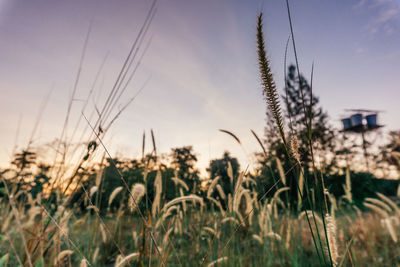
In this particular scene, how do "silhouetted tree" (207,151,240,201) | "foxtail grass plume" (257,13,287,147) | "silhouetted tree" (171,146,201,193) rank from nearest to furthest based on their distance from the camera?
"foxtail grass plume" (257,13,287,147)
"silhouetted tree" (207,151,240,201)
"silhouetted tree" (171,146,201,193)

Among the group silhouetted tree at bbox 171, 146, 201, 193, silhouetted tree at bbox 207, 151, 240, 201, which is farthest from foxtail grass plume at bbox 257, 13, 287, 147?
silhouetted tree at bbox 171, 146, 201, 193

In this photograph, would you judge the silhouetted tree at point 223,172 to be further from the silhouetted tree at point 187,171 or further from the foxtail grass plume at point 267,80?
the foxtail grass plume at point 267,80

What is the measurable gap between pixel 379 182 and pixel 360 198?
164 centimetres

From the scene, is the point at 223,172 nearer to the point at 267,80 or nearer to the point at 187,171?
the point at 187,171

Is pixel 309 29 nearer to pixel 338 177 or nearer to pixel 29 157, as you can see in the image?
pixel 29 157

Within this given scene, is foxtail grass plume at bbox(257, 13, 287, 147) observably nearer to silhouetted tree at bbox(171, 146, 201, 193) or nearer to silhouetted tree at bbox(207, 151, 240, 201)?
silhouetted tree at bbox(207, 151, 240, 201)

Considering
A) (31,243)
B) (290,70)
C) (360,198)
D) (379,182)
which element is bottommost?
(360,198)

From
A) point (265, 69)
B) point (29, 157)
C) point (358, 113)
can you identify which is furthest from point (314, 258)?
point (358, 113)

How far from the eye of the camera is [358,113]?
1778 cm

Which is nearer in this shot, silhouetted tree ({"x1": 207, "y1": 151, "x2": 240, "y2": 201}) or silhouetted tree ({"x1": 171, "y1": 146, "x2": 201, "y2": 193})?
silhouetted tree ({"x1": 207, "y1": 151, "x2": 240, "y2": 201})

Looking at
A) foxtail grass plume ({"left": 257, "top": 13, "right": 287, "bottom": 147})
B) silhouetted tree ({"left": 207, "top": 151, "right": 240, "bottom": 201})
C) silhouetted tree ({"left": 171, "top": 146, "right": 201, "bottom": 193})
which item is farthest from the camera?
silhouetted tree ({"left": 171, "top": 146, "right": 201, "bottom": 193})

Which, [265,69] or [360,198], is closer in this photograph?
[265,69]

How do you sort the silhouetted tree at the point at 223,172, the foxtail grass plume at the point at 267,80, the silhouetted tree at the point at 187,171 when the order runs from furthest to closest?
the silhouetted tree at the point at 187,171 < the silhouetted tree at the point at 223,172 < the foxtail grass plume at the point at 267,80

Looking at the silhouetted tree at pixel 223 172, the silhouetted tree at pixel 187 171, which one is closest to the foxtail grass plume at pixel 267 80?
the silhouetted tree at pixel 223 172
